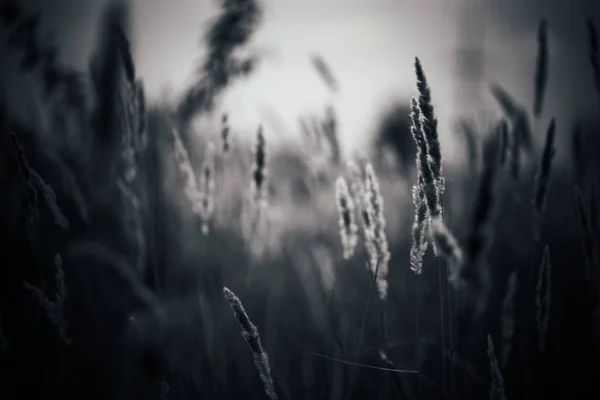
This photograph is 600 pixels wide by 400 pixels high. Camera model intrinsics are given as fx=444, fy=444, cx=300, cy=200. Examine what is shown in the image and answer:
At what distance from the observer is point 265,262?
2924 millimetres

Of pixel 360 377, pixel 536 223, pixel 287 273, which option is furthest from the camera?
pixel 287 273

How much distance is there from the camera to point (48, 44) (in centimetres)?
241

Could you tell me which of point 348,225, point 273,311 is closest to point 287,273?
point 273,311

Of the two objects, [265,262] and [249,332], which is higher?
[265,262]

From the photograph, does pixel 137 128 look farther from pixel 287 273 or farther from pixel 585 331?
pixel 585 331

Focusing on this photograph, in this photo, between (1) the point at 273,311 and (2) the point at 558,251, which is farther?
(2) the point at 558,251

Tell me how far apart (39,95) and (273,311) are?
1862 mm

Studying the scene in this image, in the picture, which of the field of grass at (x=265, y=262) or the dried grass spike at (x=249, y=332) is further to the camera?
the field of grass at (x=265, y=262)

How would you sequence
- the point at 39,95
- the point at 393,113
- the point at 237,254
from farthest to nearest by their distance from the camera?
the point at 393,113
the point at 237,254
the point at 39,95

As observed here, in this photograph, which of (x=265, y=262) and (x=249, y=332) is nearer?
(x=249, y=332)

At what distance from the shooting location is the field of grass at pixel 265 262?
1344 mm

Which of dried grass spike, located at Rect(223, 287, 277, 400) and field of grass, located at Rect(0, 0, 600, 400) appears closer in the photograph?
dried grass spike, located at Rect(223, 287, 277, 400)

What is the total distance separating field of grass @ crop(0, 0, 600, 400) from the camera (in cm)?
134

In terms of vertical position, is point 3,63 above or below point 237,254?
above
